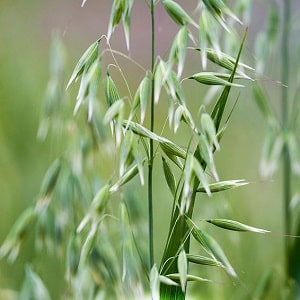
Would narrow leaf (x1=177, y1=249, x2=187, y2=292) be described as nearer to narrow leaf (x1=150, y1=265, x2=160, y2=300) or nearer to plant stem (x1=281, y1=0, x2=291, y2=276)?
narrow leaf (x1=150, y1=265, x2=160, y2=300)

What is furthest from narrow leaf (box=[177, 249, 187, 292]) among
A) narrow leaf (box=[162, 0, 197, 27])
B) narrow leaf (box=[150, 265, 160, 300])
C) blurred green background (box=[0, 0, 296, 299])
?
blurred green background (box=[0, 0, 296, 299])

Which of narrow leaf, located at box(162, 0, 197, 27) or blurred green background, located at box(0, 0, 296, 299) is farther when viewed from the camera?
blurred green background, located at box(0, 0, 296, 299)

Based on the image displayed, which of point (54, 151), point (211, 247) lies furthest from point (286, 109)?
point (211, 247)

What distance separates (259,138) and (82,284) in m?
0.76

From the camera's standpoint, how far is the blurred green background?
50.6 inches

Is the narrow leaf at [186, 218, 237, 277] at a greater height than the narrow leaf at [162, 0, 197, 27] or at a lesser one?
lesser

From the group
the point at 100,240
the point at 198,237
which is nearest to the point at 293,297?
the point at 100,240

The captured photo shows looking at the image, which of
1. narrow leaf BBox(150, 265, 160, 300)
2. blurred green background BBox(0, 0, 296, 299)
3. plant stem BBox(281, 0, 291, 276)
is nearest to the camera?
narrow leaf BBox(150, 265, 160, 300)

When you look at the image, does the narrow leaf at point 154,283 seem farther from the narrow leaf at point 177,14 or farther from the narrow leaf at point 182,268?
Answer: the narrow leaf at point 177,14

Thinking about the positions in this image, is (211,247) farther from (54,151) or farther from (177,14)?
(54,151)

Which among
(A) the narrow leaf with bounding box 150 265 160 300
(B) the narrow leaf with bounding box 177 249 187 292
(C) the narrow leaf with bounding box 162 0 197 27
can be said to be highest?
(C) the narrow leaf with bounding box 162 0 197 27

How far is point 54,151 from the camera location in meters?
1.32

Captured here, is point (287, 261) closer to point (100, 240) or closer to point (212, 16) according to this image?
point (100, 240)

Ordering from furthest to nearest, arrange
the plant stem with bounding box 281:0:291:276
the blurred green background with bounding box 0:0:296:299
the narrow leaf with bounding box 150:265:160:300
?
the blurred green background with bounding box 0:0:296:299 → the plant stem with bounding box 281:0:291:276 → the narrow leaf with bounding box 150:265:160:300
